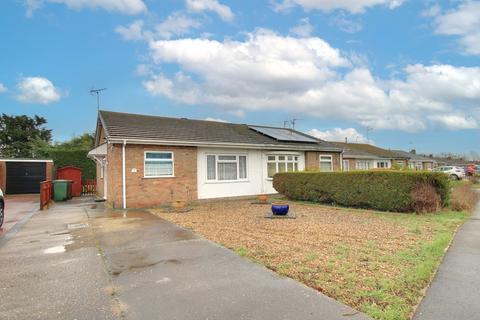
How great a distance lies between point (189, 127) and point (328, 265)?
1454cm

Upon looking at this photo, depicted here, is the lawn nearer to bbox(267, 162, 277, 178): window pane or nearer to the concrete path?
the concrete path

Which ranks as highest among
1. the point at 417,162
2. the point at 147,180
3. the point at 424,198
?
the point at 417,162

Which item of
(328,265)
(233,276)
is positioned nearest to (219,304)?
(233,276)

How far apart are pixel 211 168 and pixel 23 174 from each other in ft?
53.6

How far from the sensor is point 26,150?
4031cm

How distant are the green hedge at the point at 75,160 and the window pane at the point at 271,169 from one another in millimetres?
14546

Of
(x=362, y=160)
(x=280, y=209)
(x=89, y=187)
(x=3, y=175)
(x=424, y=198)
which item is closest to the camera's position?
(x=280, y=209)

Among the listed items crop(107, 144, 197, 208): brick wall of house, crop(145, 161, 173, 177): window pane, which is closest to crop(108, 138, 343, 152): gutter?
crop(107, 144, 197, 208): brick wall of house

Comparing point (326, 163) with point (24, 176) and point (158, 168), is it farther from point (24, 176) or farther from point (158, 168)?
point (24, 176)

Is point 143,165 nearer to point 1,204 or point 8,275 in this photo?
point 1,204

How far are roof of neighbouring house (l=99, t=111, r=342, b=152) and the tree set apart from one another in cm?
2792

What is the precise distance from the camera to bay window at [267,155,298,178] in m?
Result: 19.6

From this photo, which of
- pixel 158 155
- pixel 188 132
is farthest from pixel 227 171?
pixel 158 155

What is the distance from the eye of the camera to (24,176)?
82.1 ft
